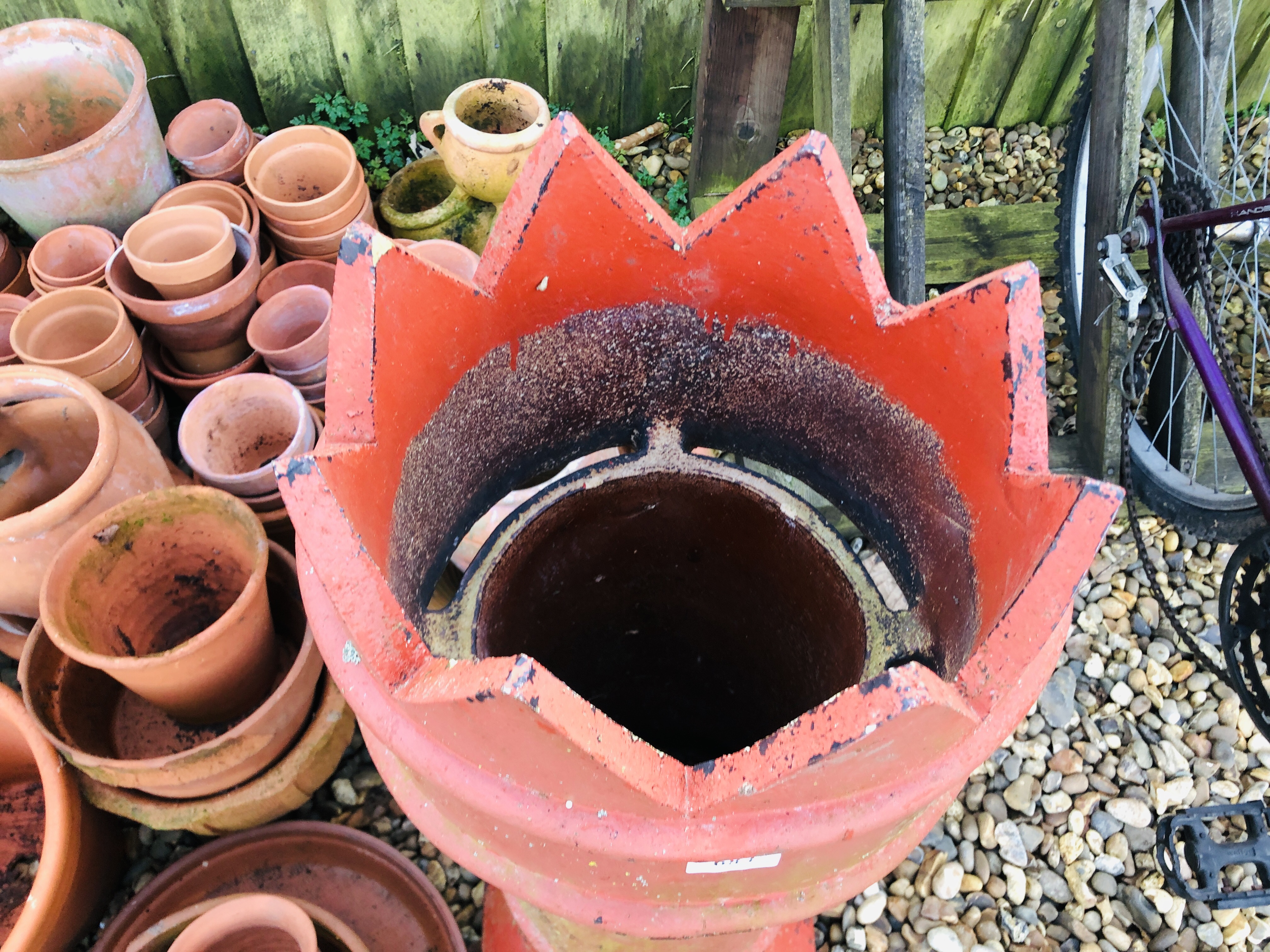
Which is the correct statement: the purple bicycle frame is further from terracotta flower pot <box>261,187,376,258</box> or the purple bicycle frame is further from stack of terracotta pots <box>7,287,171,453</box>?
stack of terracotta pots <box>7,287,171,453</box>

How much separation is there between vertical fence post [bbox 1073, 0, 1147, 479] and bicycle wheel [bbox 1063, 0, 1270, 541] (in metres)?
0.09

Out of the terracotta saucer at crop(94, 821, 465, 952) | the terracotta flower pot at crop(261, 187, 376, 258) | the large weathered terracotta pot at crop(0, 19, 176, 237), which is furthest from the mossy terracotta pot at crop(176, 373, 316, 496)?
the terracotta saucer at crop(94, 821, 465, 952)

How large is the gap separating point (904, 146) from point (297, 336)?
173 cm

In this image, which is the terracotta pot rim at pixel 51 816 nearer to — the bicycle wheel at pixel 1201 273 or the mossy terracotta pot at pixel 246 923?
the mossy terracotta pot at pixel 246 923

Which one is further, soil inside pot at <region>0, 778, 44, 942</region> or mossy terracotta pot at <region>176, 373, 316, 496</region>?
mossy terracotta pot at <region>176, 373, 316, 496</region>

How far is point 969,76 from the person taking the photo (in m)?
3.08

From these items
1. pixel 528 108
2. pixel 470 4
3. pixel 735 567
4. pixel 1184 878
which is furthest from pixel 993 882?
pixel 470 4

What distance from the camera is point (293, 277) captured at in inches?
97.1

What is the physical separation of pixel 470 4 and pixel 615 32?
49 cm

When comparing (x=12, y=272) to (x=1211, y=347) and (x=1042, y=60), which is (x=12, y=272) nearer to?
(x=1211, y=347)

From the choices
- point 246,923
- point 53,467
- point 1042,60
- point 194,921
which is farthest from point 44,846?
point 1042,60

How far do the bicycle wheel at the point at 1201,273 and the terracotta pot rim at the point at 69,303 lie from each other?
8.74 ft

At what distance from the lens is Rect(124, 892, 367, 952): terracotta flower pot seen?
1.54 meters

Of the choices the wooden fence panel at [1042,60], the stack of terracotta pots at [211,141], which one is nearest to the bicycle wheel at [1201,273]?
the wooden fence panel at [1042,60]
